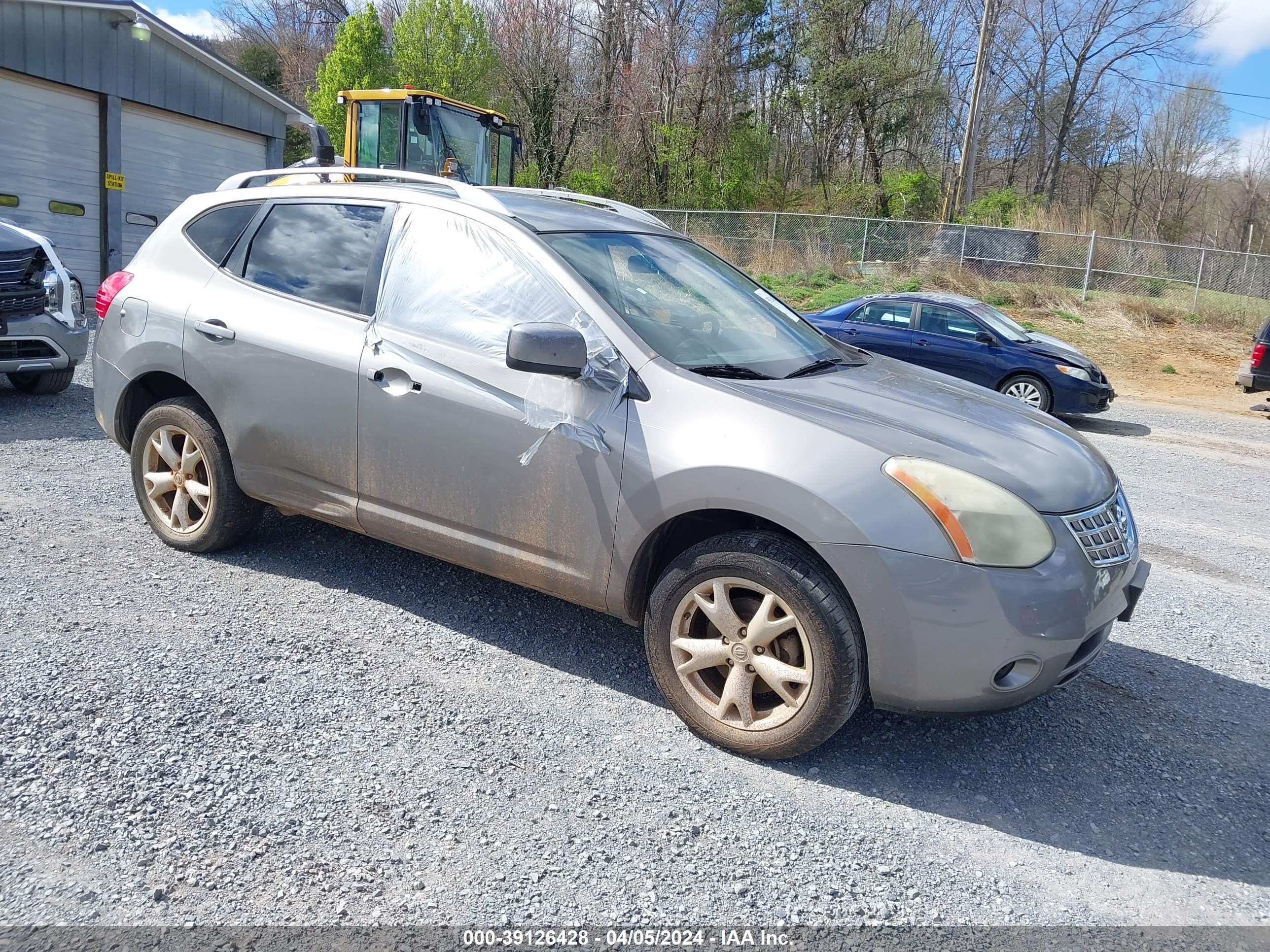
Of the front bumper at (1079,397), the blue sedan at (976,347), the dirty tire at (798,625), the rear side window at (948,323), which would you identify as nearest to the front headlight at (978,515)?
the dirty tire at (798,625)

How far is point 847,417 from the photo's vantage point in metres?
3.35

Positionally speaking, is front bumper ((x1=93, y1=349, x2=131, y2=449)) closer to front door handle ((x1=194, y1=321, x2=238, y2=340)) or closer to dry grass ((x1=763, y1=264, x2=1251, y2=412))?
front door handle ((x1=194, y1=321, x2=238, y2=340))

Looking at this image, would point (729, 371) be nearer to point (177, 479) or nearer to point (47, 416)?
point (177, 479)

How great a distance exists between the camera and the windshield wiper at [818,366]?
12.7 ft

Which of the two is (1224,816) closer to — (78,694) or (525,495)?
(525,495)

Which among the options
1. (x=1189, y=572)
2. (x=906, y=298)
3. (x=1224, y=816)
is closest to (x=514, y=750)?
(x=1224, y=816)

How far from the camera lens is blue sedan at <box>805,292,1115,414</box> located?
1210 centimetres

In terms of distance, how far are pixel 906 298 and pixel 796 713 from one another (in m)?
10.8

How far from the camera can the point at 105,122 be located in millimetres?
16281

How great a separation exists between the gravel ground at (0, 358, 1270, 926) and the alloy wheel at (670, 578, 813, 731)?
20 centimetres

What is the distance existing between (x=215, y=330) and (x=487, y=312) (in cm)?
144

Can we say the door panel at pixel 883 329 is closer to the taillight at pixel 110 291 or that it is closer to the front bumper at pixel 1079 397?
the front bumper at pixel 1079 397

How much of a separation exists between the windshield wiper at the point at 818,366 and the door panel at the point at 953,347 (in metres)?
8.76

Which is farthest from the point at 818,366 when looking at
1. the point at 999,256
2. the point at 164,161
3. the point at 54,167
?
the point at 999,256
